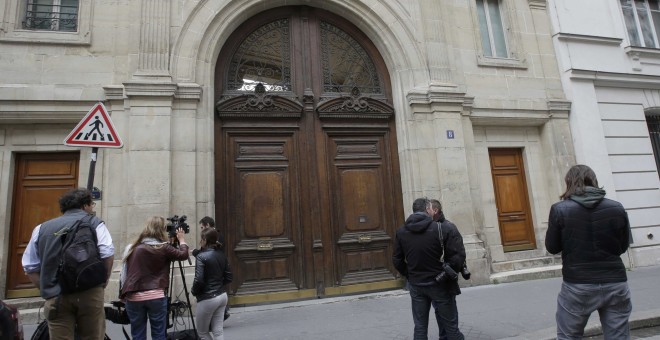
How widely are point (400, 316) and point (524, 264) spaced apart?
4.37m

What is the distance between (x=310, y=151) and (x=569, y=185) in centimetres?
499

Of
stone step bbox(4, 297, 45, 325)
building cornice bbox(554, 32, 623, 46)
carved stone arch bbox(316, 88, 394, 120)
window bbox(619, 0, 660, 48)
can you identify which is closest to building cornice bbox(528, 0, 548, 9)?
building cornice bbox(554, 32, 623, 46)

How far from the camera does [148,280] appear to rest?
4062 millimetres

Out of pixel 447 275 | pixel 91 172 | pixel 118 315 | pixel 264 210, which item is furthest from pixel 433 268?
pixel 264 210

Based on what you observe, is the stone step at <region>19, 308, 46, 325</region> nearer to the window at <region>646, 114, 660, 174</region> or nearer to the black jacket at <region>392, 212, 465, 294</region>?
the black jacket at <region>392, 212, 465, 294</region>

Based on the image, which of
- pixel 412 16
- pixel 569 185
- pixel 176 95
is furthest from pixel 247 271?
pixel 412 16

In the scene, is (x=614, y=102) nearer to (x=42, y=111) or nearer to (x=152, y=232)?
(x=152, y=232)

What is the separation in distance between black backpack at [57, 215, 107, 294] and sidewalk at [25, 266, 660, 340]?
7.40 ft

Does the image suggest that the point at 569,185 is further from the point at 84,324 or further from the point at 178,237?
the point at 84,324

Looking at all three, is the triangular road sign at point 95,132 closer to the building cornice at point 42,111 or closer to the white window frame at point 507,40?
the building cornice at point 42,111

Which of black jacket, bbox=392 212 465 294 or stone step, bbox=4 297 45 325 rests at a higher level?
black jacket, bbox=392 212 465 294

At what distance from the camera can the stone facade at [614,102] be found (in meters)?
9.17

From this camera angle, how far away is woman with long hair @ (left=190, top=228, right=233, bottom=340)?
13.6ft

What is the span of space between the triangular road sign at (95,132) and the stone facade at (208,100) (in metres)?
2.11
